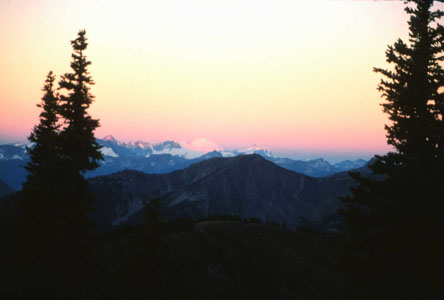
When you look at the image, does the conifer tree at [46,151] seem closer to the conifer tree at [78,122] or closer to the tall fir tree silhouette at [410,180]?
the conifer tree at [78,122]

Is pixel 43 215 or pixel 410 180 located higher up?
pixel 410 180

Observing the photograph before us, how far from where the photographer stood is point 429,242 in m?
16.4

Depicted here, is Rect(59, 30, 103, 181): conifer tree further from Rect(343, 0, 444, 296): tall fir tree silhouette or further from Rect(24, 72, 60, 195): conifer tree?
Rect(343, 0, 444, 296): tall fir tree silhouette

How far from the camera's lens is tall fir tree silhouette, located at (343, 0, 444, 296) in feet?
53.4

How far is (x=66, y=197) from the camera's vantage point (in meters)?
25.6

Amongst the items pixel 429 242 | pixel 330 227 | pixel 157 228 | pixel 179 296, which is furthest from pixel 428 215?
pixel 330 227

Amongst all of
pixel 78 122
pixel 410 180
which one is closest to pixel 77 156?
pixel 78 122

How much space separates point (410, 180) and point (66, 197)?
2360cm

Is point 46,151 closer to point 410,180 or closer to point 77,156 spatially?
point 77,156

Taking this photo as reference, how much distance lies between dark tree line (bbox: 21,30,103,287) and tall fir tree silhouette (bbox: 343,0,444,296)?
19.5 m

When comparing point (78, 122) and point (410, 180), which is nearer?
point (410, 180)

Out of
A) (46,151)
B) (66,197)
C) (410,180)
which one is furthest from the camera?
(46,151)

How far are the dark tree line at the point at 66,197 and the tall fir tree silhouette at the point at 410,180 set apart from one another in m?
19.5

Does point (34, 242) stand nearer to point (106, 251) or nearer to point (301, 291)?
point (106, 251)
